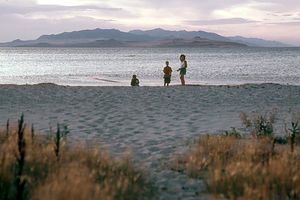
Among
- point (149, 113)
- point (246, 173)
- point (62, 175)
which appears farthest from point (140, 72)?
point (62, 175)

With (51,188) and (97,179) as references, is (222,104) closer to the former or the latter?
(97,179)

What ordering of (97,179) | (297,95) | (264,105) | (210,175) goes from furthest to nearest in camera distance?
(297,95)
(264,105)
(210,175)
(97,179)

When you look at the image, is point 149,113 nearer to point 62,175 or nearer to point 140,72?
point 62,175

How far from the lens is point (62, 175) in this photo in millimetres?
3904

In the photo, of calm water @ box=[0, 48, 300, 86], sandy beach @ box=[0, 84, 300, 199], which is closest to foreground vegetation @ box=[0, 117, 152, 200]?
sandy beach @ box=[0, 84, 300, 199]

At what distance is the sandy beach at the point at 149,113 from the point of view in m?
6.31

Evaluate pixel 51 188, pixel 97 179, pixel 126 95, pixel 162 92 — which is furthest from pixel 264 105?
pixel 51 188

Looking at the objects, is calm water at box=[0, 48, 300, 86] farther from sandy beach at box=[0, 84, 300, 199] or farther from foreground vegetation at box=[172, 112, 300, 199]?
foreground vegetation at box=[172, 112, 300, 199]

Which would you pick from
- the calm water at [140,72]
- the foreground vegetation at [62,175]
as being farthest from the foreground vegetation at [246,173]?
the calm water at [140,72]

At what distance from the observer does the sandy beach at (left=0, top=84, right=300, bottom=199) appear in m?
6.31

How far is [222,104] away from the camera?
1205cm

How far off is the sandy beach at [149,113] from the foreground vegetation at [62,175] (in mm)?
473

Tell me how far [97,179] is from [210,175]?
1484 millimetres

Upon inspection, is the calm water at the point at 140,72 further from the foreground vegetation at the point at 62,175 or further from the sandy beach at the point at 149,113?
the foreground vegetation at the point at 62,175
